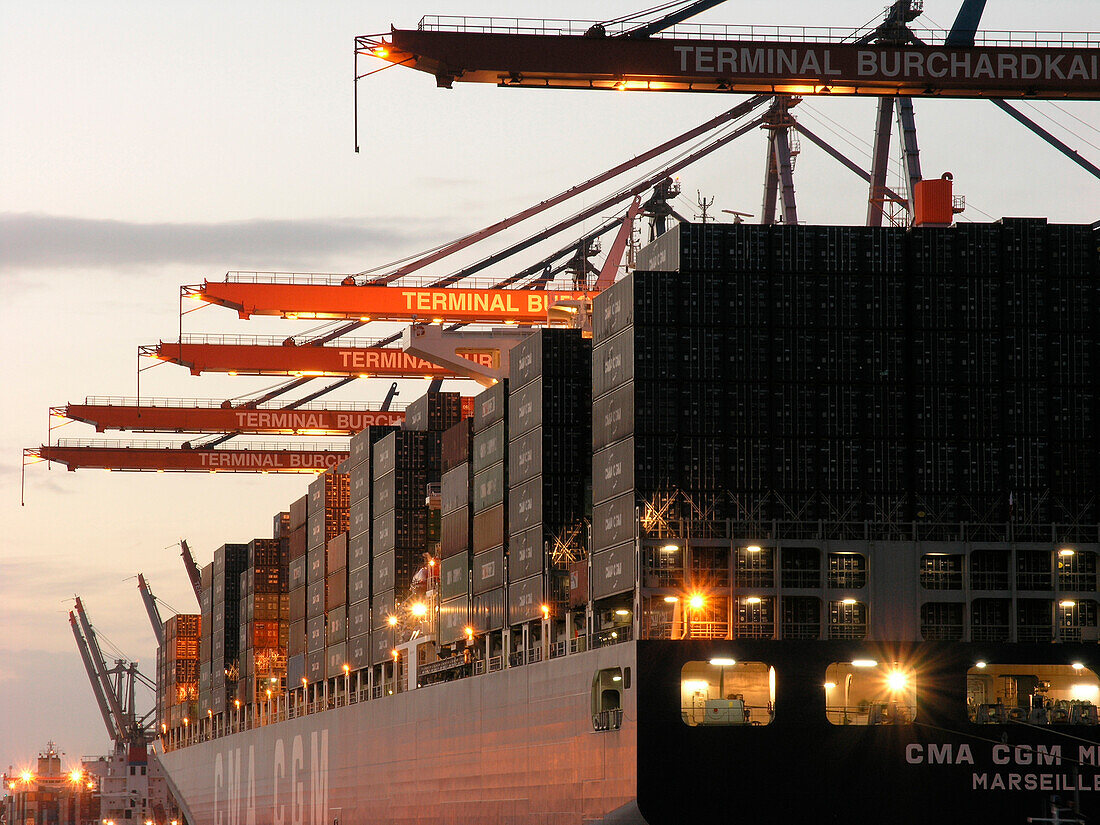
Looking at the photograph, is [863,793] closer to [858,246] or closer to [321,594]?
[858,246]

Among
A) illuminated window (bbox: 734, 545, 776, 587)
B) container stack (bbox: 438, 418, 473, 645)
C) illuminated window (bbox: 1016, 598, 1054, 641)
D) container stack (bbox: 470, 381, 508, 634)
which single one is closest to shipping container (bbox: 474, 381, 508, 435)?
container stack (bbox: 470, 381, 508, 634)

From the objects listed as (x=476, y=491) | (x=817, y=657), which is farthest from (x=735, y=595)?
(x=476, y=491)

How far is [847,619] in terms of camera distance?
33.6 m

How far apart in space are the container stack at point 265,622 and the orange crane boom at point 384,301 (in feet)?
72.3

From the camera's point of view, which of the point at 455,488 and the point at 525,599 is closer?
the point at 525,599

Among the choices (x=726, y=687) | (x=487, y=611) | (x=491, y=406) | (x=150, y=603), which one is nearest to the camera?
(x=726, y=687)

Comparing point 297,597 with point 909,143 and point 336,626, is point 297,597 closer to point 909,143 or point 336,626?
point 336,626

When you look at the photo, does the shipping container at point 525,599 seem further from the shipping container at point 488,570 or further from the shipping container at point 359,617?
the shipping container at point 359,617

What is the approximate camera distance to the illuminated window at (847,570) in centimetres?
3372

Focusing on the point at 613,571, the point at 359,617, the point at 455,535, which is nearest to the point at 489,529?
the point at 455,535

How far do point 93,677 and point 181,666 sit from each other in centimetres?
4845

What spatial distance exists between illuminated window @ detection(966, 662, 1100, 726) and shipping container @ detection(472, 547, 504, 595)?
1240cm

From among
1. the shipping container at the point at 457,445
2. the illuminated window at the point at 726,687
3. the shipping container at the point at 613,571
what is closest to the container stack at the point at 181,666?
the shipping container at the point at 457,445

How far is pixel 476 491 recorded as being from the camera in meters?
44.4
